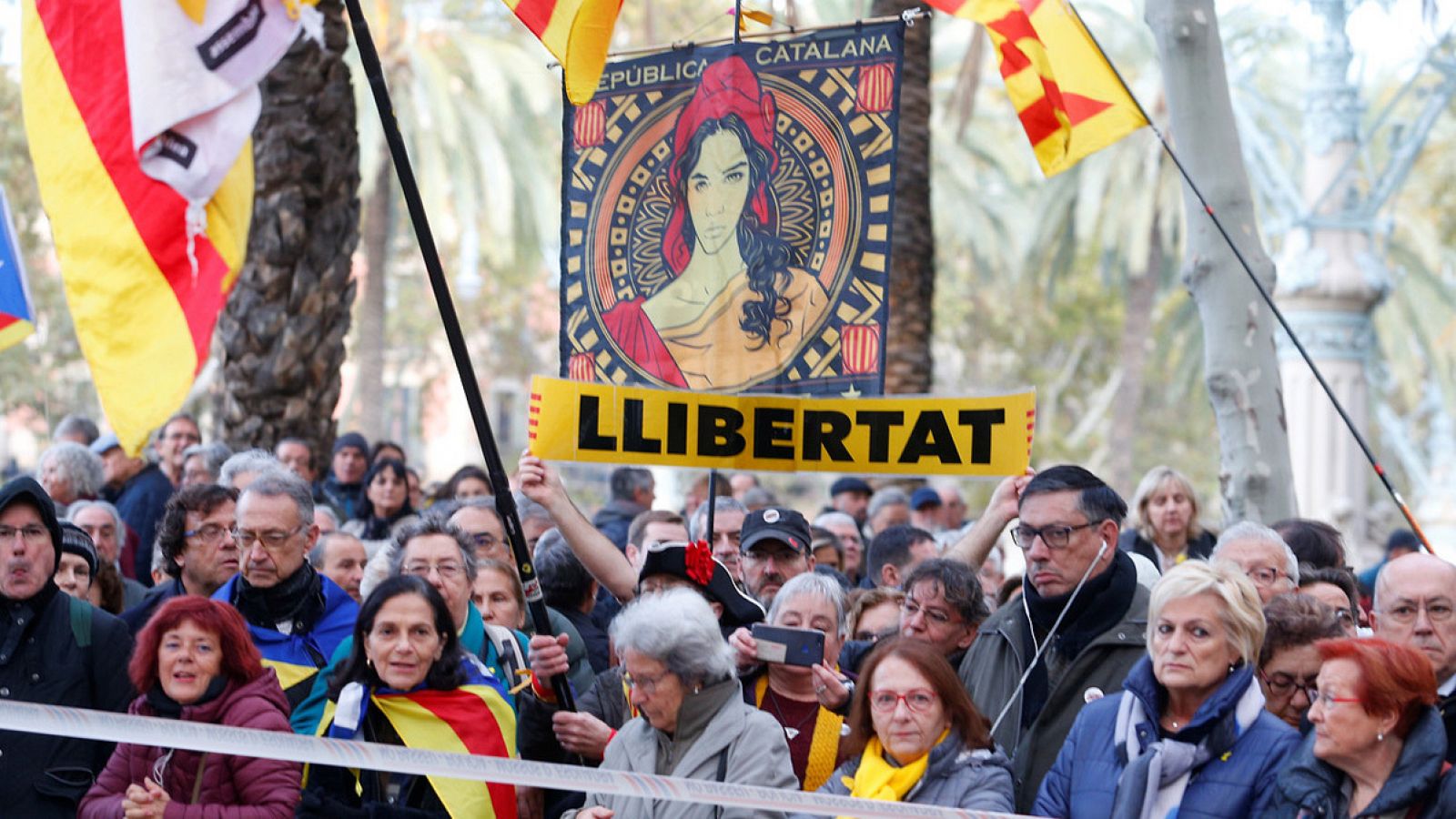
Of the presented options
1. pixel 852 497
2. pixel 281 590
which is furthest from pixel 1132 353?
pixel 281 590

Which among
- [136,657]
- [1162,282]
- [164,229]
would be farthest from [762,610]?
[1162,282]

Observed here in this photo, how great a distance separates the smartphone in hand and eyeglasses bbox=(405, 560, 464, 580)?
1.13 metres

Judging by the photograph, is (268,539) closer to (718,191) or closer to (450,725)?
(450,725)

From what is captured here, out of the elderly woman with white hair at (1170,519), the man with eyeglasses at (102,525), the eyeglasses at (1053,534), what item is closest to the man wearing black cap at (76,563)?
the man with eyeglasses at (102,525)

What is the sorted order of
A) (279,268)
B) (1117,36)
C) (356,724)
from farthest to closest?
(1117,36)
(279,268)
(356,724)

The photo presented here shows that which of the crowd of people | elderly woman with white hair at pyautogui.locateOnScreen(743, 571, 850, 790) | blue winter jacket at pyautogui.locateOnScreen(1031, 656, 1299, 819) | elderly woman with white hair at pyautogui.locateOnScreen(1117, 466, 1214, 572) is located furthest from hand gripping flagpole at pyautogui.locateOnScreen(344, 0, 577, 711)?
elderly woman with white hair at pyautogui.locateOnScreen(1117, 466, 1214, 572)

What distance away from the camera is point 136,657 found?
5.41m

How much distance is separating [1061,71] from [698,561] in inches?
110

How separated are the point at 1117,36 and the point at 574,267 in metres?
24.1

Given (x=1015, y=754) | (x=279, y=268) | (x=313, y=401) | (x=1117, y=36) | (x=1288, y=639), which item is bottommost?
(x=1015, y=754)

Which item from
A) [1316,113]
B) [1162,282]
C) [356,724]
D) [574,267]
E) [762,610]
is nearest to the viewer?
[356,724]

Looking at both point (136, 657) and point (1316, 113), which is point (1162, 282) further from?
point (136, 657)

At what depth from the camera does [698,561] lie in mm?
6156

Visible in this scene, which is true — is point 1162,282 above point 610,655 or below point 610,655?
above
